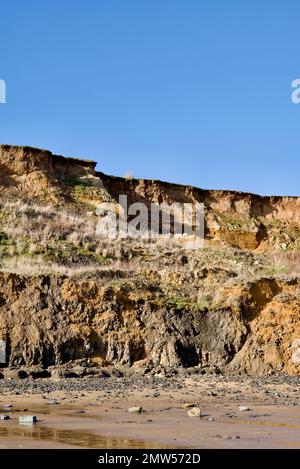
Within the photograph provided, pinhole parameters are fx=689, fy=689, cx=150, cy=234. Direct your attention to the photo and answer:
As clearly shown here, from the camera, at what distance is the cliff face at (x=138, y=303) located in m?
23.0

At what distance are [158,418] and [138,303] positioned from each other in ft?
44.2

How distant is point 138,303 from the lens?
24875 mm

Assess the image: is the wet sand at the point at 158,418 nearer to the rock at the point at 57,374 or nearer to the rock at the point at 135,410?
the rock at the point at 135,410

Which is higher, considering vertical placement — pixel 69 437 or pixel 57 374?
pixel 69 437

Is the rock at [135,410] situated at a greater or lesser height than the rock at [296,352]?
greater

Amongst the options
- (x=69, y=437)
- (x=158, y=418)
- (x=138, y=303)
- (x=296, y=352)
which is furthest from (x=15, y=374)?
(x=69, y=437)

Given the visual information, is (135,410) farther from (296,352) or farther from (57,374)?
(296,352)

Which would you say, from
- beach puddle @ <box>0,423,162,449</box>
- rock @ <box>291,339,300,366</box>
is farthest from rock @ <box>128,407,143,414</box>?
rock @ <box>291,339,300,366</box>

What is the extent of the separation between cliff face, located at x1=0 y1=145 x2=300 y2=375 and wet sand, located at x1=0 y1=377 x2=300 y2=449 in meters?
5.41

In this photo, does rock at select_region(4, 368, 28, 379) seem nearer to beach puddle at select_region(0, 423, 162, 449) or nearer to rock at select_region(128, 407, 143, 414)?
rock at select_region(128, 407, 143, 414)

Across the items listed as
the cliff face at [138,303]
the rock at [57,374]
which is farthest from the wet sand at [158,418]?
the cliff face at [138,303]

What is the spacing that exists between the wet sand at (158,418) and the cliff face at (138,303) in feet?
17.8
